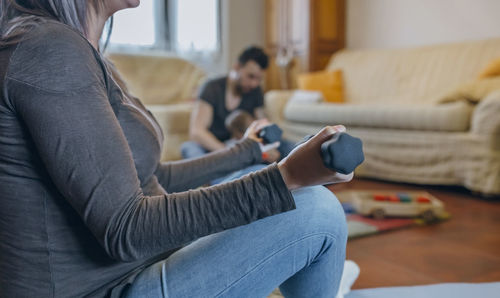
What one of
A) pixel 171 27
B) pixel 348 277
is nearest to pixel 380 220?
pixel 348 277

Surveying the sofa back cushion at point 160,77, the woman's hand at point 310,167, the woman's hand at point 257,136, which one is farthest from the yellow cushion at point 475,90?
the woman's hand at point 310,167

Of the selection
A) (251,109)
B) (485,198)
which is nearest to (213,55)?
(251,109)

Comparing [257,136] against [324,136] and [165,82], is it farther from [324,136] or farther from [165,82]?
[165,82]

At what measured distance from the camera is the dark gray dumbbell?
995 millimetres

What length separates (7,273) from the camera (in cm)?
61

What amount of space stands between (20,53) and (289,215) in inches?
16.1

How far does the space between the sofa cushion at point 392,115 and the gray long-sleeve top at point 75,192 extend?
2206 millimetres

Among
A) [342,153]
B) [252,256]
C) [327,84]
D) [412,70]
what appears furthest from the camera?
[327,84]

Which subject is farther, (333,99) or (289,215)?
(333,99)

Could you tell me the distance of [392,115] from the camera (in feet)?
9.16

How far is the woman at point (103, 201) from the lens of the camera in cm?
52

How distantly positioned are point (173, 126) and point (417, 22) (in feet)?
7.87

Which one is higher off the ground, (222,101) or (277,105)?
(222,101)

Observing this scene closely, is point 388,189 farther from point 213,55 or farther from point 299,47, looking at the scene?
point 213,55
